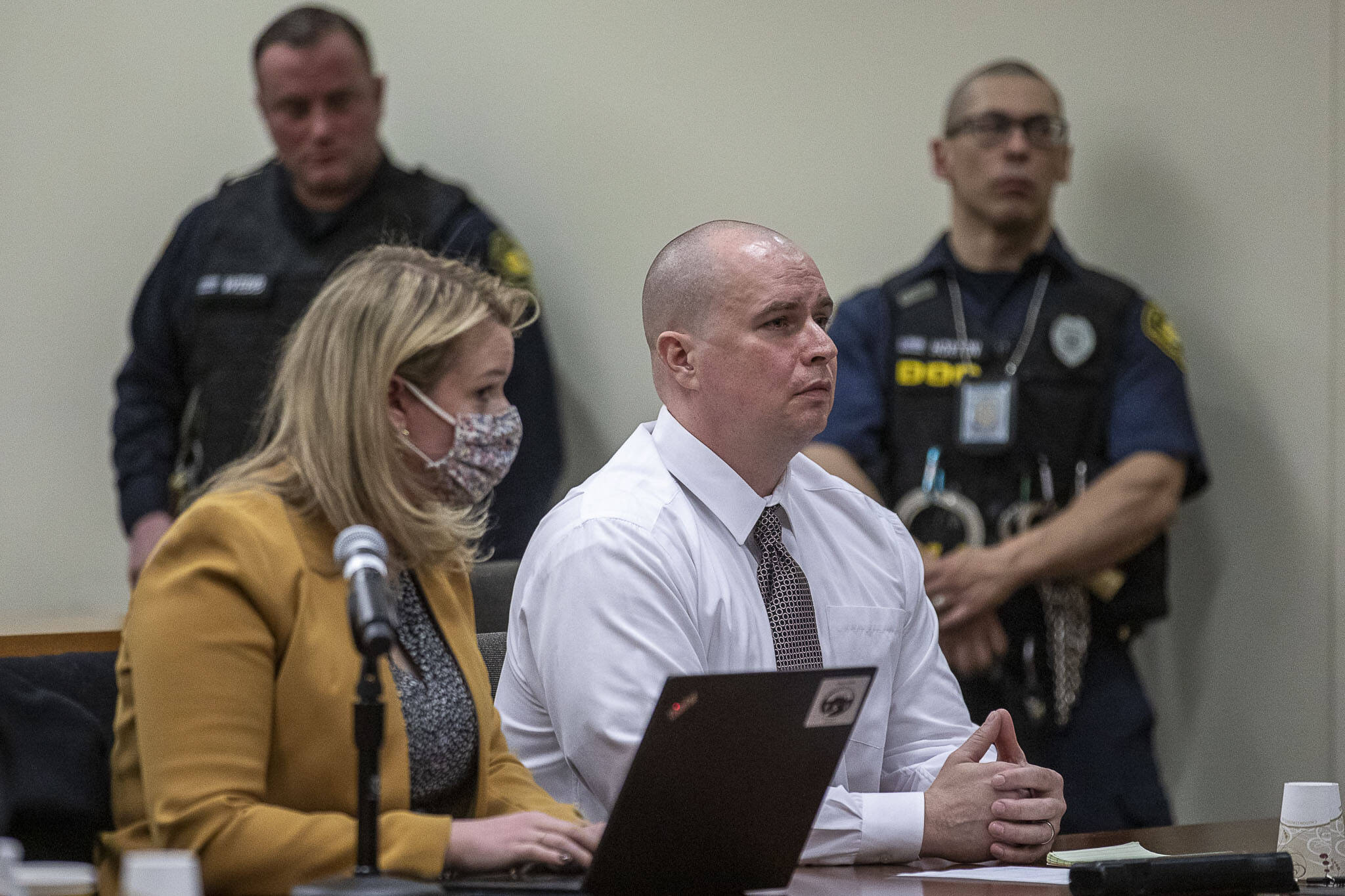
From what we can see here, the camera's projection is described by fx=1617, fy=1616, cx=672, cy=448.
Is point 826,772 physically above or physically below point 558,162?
below

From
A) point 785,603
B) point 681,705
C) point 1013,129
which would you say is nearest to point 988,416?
point 1013,129

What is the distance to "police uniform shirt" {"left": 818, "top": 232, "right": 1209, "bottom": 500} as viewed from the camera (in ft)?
10.7

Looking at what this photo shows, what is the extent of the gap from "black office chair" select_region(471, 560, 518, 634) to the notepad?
0.91m

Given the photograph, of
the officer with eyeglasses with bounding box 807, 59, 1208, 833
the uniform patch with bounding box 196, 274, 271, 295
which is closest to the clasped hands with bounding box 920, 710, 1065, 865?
the officer with eyeglasses with bounding box 807, 59, 1208, 833

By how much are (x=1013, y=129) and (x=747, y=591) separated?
1.66m

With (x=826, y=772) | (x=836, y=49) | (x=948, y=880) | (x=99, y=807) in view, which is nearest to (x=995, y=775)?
(x=948, y=880)

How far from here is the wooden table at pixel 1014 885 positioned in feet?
5.16

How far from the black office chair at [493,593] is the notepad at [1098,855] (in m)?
0.91

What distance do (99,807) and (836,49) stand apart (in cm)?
286

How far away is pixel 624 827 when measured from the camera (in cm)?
142

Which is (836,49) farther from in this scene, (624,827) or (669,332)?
(624,827)

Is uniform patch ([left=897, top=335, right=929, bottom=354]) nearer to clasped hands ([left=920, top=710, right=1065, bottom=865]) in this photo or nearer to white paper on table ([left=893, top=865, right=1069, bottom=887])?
clasped hands ([left=920, top=710, right=1065, bottom=865])

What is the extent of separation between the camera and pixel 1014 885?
1.62 metres

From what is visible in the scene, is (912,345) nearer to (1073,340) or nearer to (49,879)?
(1073,340)
